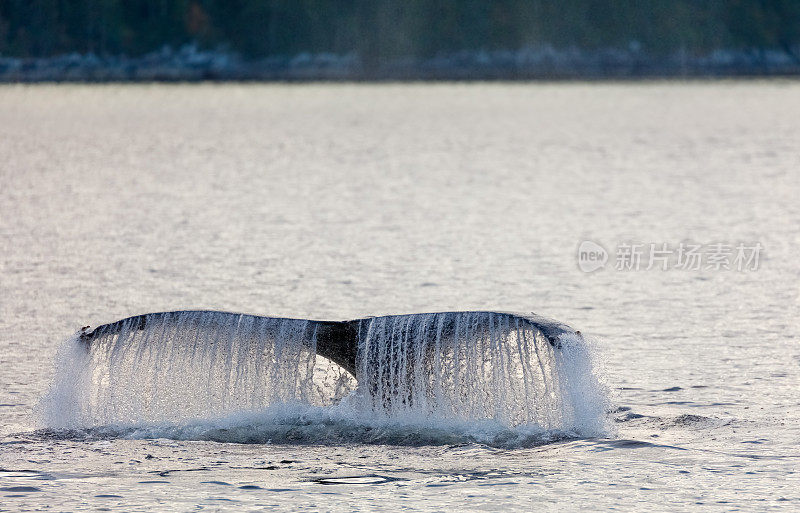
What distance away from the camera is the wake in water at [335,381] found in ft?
53.2

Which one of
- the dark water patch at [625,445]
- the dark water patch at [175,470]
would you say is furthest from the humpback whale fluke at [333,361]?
the dark water patch at [175,470]

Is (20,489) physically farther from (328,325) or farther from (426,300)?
(426,300)

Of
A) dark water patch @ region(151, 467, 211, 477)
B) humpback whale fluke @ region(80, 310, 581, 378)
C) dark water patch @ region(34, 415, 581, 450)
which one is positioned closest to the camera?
dark water patch @ region(151, 467, 211, 477)

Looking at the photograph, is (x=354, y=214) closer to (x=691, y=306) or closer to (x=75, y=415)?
(x=691, y=306)

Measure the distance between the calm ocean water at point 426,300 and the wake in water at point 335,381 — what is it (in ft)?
0.28

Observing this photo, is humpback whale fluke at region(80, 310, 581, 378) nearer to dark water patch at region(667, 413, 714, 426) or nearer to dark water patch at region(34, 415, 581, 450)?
dark water patch at region(34, 415, 581, 450)

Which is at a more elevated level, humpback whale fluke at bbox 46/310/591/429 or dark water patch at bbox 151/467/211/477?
humpback whale fluke at bbox 46/310/591/429

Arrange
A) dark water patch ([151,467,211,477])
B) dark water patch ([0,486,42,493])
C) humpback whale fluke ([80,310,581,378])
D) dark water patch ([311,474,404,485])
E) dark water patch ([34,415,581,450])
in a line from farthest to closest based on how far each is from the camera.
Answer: dark water patch ([34,415,581,450]) → humpback whale fluke ([80,310,581,378]) → dark water patch ([151,467,211,477]) → dark water patch ([311,474,404,485]) → dark water patch ([0,486,42,493])

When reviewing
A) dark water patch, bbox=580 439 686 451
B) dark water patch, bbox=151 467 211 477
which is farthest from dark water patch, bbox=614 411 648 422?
dark water patch, bbox=151 467 211 477

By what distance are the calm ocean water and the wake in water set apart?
86 mm

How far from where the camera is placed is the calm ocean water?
15.7 metres

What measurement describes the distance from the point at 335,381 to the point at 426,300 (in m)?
11.3

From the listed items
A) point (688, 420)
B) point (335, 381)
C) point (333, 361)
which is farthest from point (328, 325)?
point (688, 420)

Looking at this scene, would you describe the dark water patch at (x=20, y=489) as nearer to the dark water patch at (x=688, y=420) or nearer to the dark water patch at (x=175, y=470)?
the dark water patch at (x=175, y=470)
